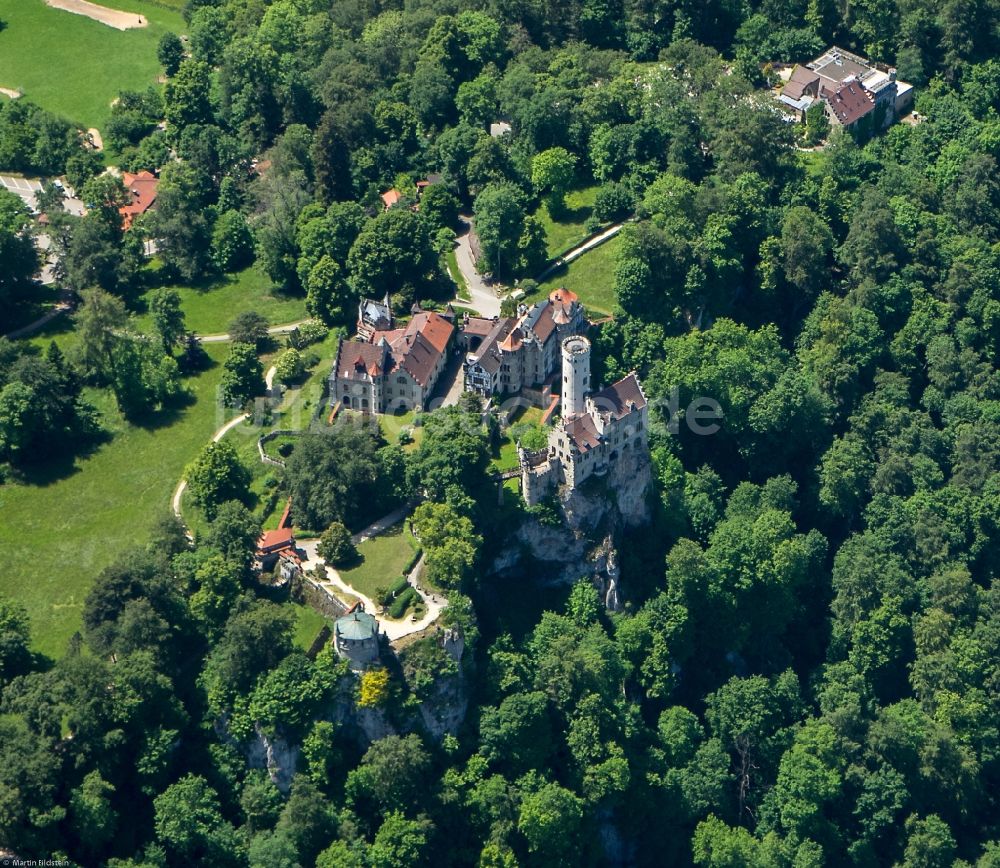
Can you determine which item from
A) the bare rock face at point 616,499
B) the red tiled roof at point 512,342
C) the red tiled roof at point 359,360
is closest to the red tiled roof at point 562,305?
the red tiled roof at point 512,342

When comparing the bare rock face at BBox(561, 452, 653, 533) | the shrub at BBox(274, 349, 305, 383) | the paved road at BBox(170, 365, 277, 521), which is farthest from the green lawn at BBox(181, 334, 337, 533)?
the bare rock face at BBox(561, 452, 653, 533)

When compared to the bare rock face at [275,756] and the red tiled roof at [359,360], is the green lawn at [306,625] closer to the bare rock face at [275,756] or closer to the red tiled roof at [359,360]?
the bare rock face at [275,756]

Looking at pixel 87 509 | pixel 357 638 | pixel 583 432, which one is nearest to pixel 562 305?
pixel 583 432

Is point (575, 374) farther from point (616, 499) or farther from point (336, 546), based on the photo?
point (336, 546)

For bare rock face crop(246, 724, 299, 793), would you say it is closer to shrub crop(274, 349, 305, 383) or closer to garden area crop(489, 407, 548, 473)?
garden area crop(489, 407, 548, 473)

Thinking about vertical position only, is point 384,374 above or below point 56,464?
above
